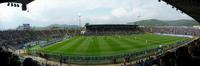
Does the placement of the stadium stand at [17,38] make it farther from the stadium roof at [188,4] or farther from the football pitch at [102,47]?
the stadium roof at [188,4]

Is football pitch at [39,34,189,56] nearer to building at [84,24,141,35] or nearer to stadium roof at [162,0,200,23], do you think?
stadium roof at [162,0,200,23]

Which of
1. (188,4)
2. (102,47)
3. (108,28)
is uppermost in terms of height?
(188,4)

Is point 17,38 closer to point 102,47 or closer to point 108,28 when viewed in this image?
point 102,47

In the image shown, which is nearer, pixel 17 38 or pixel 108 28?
pixel 17 38

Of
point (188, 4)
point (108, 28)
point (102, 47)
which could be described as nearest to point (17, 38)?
point (102, 47)

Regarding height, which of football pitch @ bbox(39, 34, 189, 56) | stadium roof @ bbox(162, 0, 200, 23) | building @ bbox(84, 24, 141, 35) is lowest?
football pitch @ bbox(39, 34, 189, 56)

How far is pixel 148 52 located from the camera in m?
49.5

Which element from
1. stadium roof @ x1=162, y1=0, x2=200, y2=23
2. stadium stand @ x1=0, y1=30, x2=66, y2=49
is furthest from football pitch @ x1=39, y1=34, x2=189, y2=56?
stadium roof @ x1=162, y1=0, x2=200, y2=23

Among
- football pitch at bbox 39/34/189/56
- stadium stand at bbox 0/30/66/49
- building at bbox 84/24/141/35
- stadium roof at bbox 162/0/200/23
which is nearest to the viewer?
stadium roof at bbox 162/0/200/23

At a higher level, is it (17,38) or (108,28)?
(108,28)

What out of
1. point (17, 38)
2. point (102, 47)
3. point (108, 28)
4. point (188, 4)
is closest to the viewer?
point (188, 4)

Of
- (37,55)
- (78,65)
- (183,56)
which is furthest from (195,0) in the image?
(37,55)

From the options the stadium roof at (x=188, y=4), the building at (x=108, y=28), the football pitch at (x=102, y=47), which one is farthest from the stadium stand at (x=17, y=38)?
the stadium roof at (x=188, y=4)

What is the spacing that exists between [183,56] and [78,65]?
31.1 m
